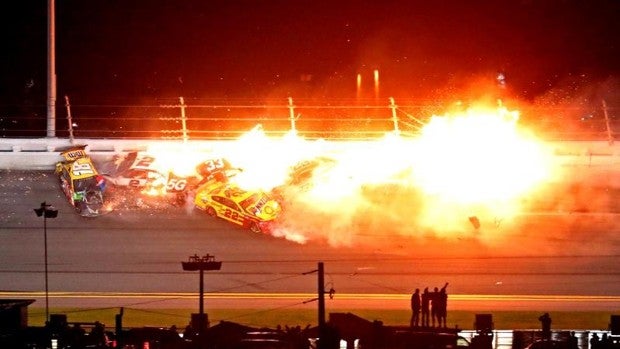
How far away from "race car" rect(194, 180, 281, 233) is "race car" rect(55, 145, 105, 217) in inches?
90.3

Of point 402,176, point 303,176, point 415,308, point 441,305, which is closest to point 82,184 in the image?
point 303,176

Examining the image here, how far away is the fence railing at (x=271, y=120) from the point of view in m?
24.0

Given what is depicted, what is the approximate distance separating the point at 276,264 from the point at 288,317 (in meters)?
2.46

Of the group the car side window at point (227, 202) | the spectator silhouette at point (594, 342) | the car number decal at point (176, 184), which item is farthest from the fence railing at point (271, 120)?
the spectator silhouette at point (594, 342)

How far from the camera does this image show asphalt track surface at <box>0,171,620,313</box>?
19.0 meters

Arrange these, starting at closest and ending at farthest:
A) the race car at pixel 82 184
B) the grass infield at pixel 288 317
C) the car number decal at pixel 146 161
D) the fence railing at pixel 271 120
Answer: the grass infield at pixel 288 317 → the race car at pixel 82 184 → the car number decal at pixel 146 161 → the fence railing at pixel 271 120

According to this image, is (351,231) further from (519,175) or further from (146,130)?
(146,130)

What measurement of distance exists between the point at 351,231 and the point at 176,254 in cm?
389

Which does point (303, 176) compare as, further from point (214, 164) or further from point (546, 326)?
point (546, 326)

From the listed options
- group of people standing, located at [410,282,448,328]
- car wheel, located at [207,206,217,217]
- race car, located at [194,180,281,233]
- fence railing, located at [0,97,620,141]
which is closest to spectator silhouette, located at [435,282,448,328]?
group of people standing, located at [410,282,448,328]

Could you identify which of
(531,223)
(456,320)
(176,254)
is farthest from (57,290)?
(531,223)

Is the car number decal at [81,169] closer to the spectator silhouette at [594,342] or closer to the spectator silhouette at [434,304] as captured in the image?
the spectator silhouette at [434,304]

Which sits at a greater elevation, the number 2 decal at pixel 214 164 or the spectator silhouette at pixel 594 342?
the number 2 decal at pixel 214 164

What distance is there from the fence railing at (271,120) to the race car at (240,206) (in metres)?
2.37
